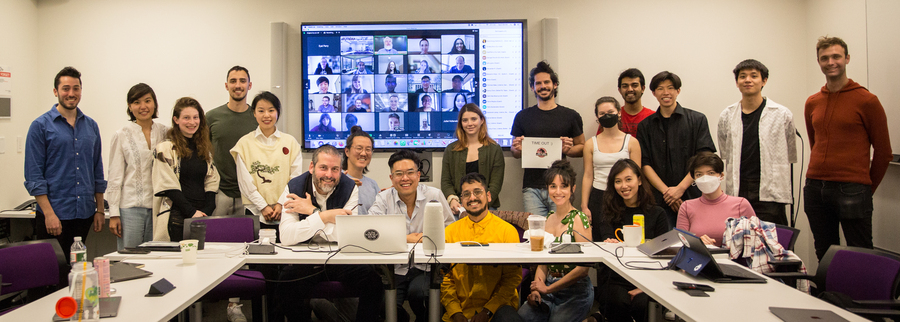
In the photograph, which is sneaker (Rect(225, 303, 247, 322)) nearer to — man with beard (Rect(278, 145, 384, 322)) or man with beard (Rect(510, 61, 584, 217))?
man with beard (Rect(278, 145, 384, 322))

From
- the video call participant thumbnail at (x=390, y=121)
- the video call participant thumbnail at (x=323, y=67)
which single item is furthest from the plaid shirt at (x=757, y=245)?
the video call participant thumbnail at (x=323, y=67)

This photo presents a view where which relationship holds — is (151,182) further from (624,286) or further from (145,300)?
(624,286)

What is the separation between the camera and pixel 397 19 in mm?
4836

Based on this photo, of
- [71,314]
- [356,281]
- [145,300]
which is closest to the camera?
[71,314]

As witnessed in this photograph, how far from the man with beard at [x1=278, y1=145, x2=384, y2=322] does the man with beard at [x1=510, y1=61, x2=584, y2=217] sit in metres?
1.64

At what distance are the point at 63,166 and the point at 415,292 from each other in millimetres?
2620

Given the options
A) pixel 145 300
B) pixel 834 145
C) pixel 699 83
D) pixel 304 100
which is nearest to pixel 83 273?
pixel 145 300

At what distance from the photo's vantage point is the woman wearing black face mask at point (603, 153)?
3836mm

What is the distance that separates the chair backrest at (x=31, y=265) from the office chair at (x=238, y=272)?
594 millimetres

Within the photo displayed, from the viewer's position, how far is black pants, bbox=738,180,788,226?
11.9 feet

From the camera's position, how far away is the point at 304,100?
15.7ft

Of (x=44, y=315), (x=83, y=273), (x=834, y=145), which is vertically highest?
(x=834, y=145)

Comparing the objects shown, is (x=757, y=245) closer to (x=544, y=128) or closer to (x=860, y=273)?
(x=860, y=273)

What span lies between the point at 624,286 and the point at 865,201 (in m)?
1.71
